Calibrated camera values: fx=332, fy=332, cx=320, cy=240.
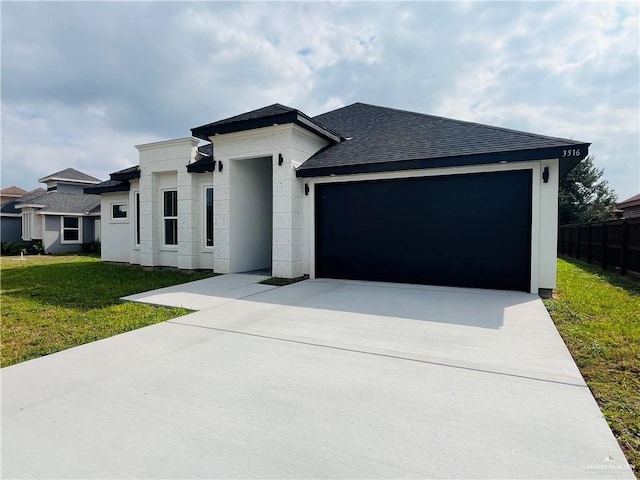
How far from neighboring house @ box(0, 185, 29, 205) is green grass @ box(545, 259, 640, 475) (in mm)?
46827

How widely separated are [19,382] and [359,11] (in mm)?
10171

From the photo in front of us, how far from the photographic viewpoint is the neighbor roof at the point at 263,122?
28.8 feet

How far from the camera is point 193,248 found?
1085 centimetres

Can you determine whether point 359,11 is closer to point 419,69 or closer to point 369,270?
point 419,69

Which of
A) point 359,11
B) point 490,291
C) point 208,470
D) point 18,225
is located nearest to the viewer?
point 208,470

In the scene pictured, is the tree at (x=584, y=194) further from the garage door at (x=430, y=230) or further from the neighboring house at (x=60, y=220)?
the neighboring house at (x=60, y=220)

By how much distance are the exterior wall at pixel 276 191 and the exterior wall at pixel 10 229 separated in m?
22.6

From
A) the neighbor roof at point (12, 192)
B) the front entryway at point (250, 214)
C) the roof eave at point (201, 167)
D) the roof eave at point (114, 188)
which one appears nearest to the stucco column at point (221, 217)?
the front entryway at point (250, 214)

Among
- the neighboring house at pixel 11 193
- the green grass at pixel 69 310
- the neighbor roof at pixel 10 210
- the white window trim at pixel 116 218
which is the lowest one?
the green grass at pixel 69 310

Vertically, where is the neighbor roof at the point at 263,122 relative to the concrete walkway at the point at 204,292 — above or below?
above

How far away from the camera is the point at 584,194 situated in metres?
24.5

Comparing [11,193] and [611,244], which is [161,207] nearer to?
[611,244]

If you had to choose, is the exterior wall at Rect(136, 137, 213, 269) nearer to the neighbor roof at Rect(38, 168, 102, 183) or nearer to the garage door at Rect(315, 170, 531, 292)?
the garage door at Rect(315, 170, 531, 292)

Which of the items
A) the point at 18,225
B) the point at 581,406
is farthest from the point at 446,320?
the point at 18,225
